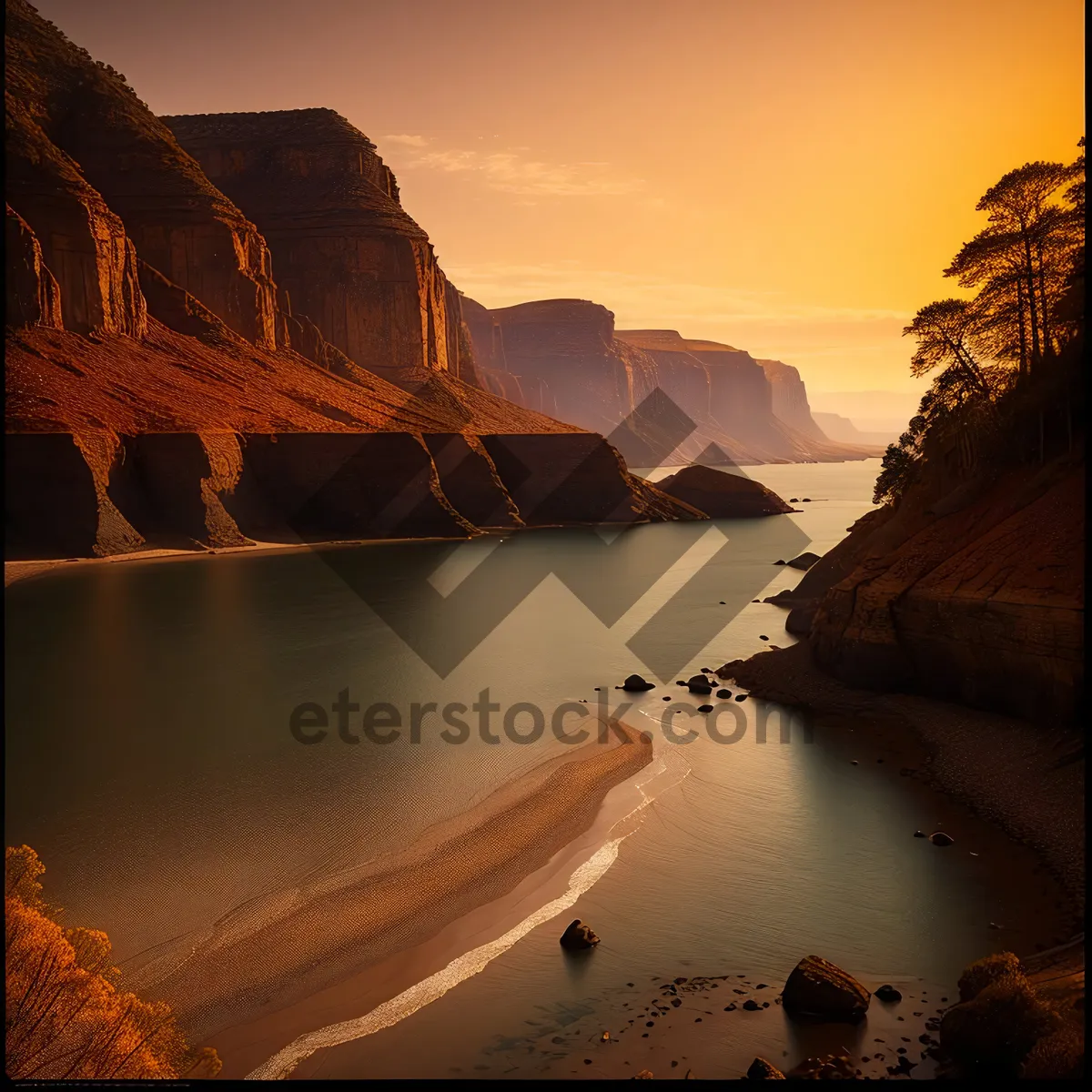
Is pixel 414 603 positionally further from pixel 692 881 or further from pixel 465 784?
pixel 692 881

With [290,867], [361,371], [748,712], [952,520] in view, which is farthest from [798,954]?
[361,371]

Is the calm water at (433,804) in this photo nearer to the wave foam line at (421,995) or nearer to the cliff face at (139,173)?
the wave foam line at (421,995)

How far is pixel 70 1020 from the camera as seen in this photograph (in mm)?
11523

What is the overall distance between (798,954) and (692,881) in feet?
11.1

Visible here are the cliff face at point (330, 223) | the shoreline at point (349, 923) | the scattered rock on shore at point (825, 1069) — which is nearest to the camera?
the scattered rock on shore at point (825, 1069)

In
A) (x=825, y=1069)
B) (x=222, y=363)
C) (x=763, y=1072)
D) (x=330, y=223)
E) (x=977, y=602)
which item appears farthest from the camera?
(x=330, y=223)

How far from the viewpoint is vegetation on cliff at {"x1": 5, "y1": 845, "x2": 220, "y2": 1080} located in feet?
36.0

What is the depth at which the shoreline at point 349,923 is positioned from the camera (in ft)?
49.7

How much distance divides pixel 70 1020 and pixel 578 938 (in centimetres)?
862

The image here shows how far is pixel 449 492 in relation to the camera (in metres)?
102

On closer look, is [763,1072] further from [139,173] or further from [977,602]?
[139,173]

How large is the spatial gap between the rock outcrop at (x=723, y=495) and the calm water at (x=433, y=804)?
239 ft

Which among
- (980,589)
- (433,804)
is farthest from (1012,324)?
(433,804)

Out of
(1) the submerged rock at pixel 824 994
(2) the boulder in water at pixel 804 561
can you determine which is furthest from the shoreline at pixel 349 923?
(2) the boulder in water at pixel 804 561
